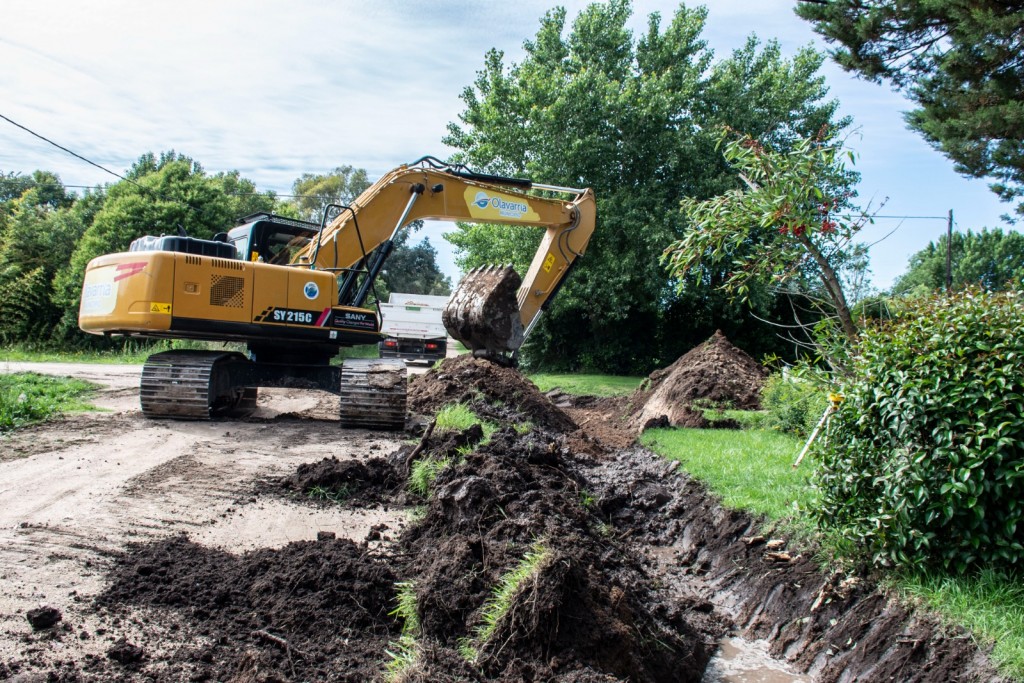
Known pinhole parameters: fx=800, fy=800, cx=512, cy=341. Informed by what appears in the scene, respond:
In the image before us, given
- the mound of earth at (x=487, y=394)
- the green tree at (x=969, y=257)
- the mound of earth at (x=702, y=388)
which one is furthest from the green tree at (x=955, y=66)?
the green tree at (x=969, y=257)

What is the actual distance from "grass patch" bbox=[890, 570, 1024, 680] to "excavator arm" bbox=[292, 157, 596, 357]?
27.6 feet

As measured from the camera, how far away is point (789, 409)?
10273 mm

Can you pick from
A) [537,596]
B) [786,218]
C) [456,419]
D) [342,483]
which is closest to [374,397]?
[456,419]

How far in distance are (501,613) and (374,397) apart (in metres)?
6.79

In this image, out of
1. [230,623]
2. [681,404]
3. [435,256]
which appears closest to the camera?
[230,623]

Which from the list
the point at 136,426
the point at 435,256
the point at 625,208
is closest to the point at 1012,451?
the point at 136,426

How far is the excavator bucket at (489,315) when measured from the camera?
13586 mm

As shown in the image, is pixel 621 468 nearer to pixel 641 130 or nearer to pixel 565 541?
pixel 565 541

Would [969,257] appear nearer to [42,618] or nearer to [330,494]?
[330,494]

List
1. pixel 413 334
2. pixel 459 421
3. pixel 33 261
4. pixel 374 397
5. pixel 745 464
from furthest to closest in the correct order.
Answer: pixel 33 261
pixel 413 334
pixel 374 397
pixel 459 421
pixel 745 464

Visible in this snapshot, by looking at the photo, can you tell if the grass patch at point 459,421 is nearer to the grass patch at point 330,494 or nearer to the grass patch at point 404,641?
the grass patch at point 330,494

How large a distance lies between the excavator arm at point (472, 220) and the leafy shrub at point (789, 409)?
456 centimetres

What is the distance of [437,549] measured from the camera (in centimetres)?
505

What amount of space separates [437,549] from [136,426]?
6449 mm
